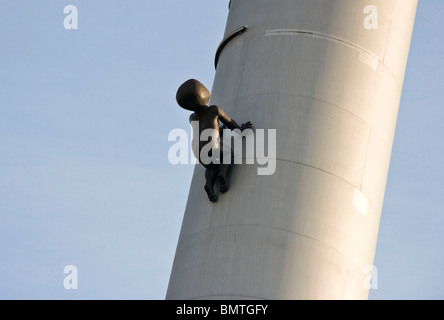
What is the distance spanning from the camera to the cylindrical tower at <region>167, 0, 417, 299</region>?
19.6 metres

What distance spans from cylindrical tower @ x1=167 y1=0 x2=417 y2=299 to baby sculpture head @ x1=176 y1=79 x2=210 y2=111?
3.24 ft

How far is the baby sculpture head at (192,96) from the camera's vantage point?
20688 millimetres

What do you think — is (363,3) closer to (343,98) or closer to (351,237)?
(343,98)

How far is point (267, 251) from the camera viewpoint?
1958 cm

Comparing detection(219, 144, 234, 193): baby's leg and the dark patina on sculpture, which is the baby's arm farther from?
detection(219, 144, 234, 193): baby's leg

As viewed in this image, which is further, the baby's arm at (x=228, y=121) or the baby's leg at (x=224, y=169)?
the baby's arm at (x=228, y=121)

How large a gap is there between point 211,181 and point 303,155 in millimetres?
1925

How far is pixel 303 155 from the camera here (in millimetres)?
20578

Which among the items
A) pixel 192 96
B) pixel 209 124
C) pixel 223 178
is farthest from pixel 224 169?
pixel 192 96

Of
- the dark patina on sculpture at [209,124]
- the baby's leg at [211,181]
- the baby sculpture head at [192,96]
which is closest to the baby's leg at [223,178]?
the dark patina on sculpture at [209,124]
